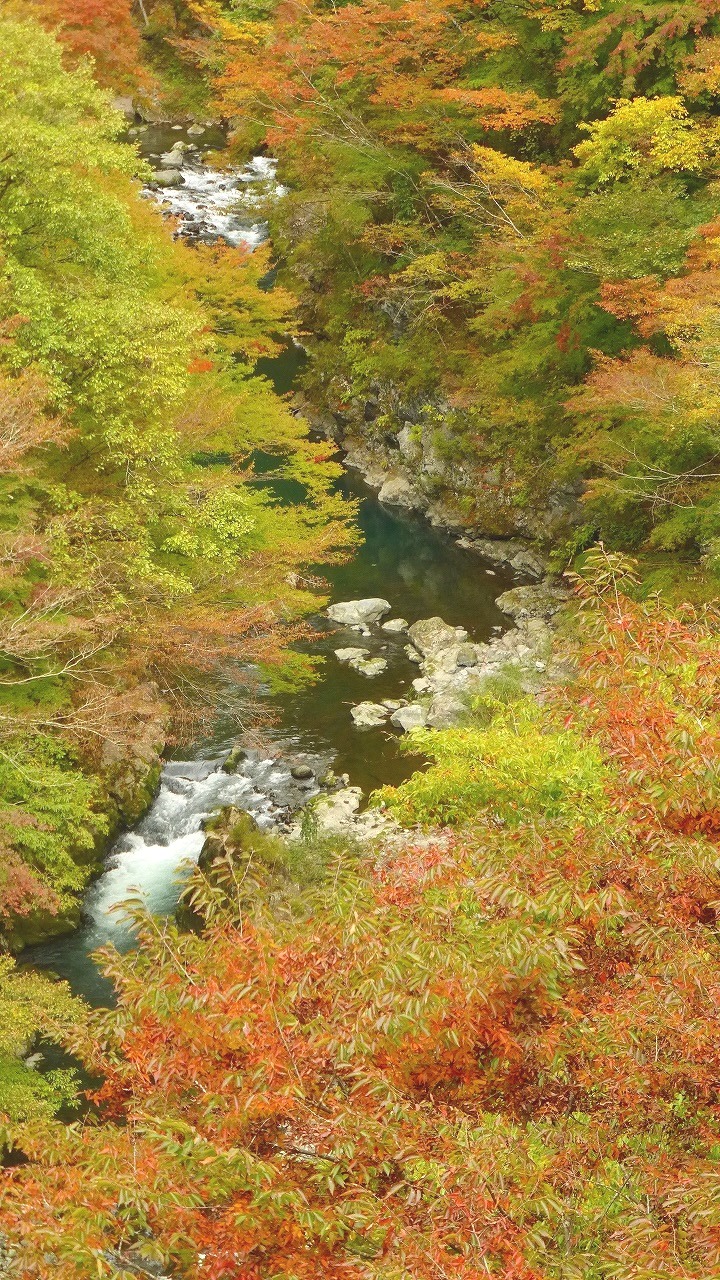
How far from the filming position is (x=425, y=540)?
23.6m

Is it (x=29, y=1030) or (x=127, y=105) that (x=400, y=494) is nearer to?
(x=29, y=1030)

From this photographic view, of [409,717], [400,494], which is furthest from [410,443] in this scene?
[409,717]

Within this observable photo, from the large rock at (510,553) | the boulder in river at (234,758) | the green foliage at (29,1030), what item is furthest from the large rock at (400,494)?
the green foliage at (29,1030)

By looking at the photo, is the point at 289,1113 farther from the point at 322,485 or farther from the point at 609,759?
the point at 322,485

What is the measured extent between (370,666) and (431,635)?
1.55m

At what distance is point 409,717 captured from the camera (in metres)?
16.7

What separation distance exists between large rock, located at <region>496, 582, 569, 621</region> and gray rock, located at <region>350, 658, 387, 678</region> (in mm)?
3144

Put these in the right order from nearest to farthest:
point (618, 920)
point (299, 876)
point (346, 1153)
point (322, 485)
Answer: point (346, 1153) < point (618, 920) < point (299, 876) < point (322, 485)

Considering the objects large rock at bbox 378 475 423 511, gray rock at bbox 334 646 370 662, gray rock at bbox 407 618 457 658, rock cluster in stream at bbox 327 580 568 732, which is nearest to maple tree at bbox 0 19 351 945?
rock cluster in stream at bbox 327 580 568 732

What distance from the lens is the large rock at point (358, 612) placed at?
20.3m

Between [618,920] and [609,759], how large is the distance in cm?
94

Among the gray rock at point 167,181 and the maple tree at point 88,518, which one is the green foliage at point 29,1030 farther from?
the gray rock at point 167,181

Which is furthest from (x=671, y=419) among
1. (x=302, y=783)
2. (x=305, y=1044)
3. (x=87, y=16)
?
(x=87, y=16)

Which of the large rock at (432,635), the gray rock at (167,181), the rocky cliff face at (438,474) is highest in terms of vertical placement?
the gray rock at (167,181)
